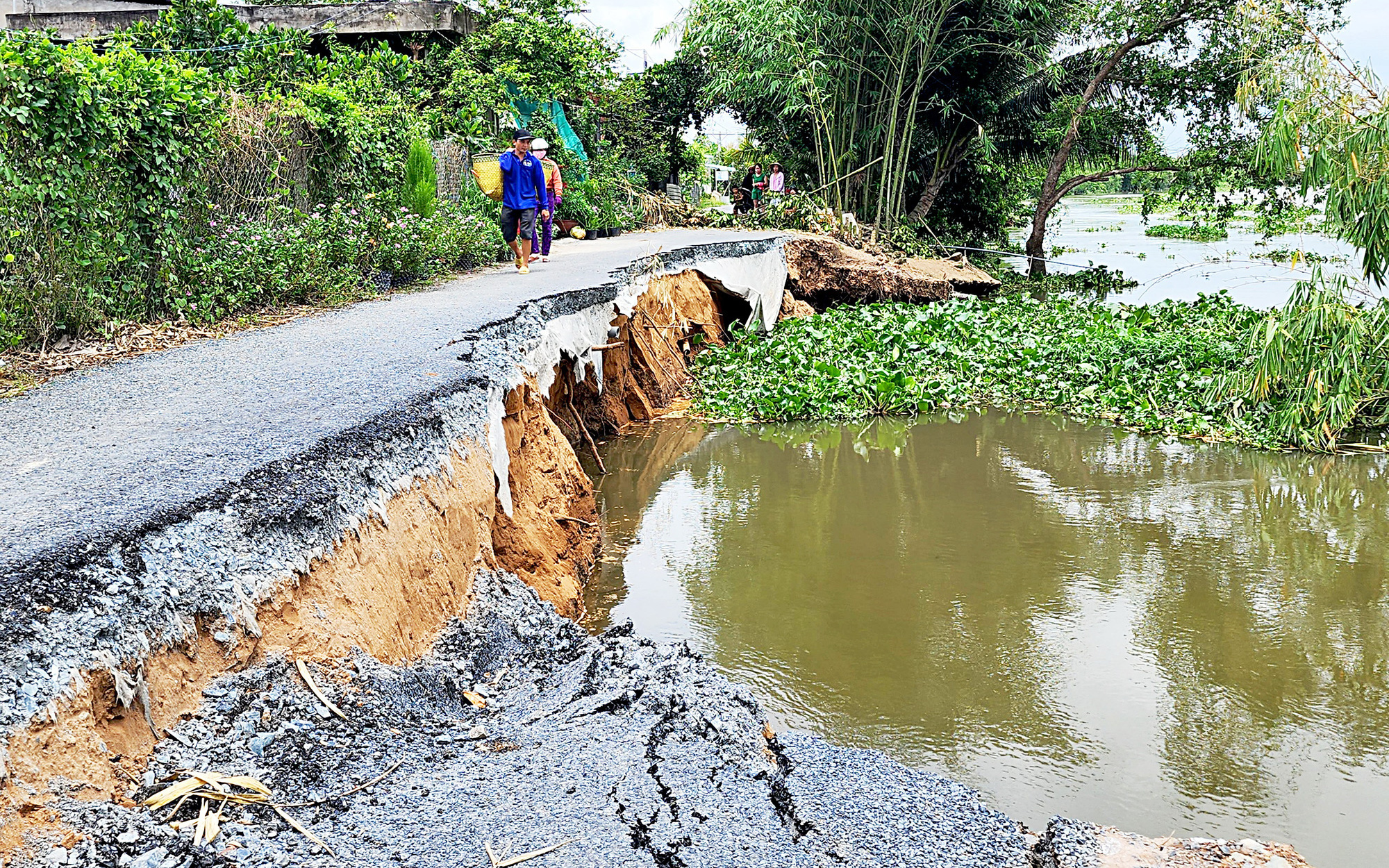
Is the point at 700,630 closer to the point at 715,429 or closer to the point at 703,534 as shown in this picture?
the point at 703,534

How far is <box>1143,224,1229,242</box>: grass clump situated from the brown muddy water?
66.2 ft

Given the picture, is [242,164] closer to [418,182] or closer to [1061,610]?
[418,182]

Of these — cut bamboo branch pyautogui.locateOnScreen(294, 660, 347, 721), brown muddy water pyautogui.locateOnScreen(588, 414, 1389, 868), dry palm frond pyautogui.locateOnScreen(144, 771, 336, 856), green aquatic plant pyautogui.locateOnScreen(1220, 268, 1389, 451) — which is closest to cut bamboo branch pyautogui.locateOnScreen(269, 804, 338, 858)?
dry palm frond pyautogui.locateOnScreen(144, 771, 336, 856)

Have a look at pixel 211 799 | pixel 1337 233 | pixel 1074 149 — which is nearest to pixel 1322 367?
pixel 1337 233

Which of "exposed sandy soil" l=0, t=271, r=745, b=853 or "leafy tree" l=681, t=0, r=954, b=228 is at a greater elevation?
"leafy tree" l=681, t=0, r=954, b=228

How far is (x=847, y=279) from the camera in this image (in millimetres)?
15039

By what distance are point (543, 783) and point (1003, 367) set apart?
928cm

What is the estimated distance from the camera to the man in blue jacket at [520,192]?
1048 cm

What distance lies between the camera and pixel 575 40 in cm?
1650

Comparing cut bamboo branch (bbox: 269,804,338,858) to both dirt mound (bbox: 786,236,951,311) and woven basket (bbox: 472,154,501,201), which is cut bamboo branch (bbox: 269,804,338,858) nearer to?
woven basket (bbox: 472,154,501,201)

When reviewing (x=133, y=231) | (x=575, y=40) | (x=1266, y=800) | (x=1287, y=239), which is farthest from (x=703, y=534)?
(x=1287, y=239)

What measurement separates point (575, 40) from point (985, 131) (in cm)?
884

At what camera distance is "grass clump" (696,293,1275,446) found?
9.78m

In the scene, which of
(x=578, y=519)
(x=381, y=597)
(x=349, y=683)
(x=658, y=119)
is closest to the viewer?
(x=349, y=683)
